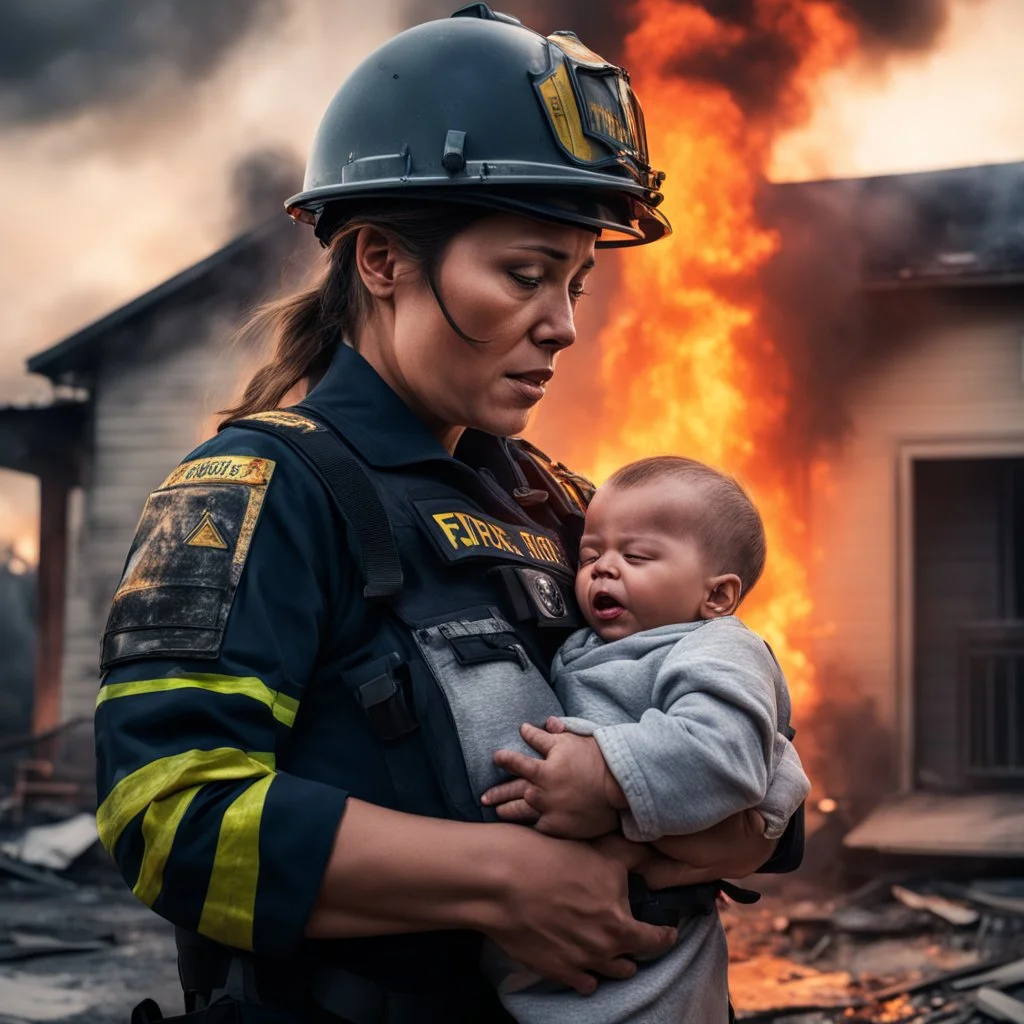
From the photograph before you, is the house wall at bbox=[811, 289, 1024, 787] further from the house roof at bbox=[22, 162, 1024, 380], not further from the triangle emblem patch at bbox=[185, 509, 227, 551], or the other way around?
the triangle emblem patch at bbox=[185, 509, 227, 551]

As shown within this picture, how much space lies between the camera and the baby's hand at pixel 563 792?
1707 mm

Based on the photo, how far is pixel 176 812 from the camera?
155cm

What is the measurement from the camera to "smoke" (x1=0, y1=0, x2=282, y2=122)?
15.2 meters

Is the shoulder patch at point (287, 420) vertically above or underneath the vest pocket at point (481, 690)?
above

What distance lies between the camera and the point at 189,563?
65.4 inches

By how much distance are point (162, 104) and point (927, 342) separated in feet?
32.9

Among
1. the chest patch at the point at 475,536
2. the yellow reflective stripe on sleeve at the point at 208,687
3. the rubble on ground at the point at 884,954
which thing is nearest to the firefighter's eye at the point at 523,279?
the chest patch at the point at 475,536

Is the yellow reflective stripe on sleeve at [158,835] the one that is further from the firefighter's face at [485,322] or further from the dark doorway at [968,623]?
the dark doorway at [968,623]

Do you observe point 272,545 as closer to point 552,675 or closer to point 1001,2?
point 552,675

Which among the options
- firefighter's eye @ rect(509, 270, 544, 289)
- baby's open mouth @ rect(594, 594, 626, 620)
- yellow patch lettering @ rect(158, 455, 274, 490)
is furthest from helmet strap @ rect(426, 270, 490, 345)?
baby's open mouth @ rect(594, 594, 626, 620)

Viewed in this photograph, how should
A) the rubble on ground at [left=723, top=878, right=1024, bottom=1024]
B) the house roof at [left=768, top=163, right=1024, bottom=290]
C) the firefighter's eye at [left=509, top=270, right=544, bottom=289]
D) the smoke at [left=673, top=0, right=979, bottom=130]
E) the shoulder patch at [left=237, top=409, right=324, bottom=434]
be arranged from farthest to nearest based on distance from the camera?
the smoke at [left=673, top=0, right=979, bottom=130]
the house roof at [left=768, top=163, right=1024, bottom=290]
the rubble on ground at [left=723, top=878, right=1024, bottom=1024]
the firefighter's eye at [left=509, top=270, right=544, bottom=289]
the shoulder patch at [left=237, top=409, right=324, bottom=434]

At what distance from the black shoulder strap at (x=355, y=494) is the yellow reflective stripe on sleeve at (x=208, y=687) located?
A: 0.66 feet

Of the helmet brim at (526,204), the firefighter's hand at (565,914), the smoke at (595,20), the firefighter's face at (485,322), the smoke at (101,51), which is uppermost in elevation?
the smoke at (101,51)

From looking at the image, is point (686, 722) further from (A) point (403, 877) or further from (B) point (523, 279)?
(B) point (523, 279)
